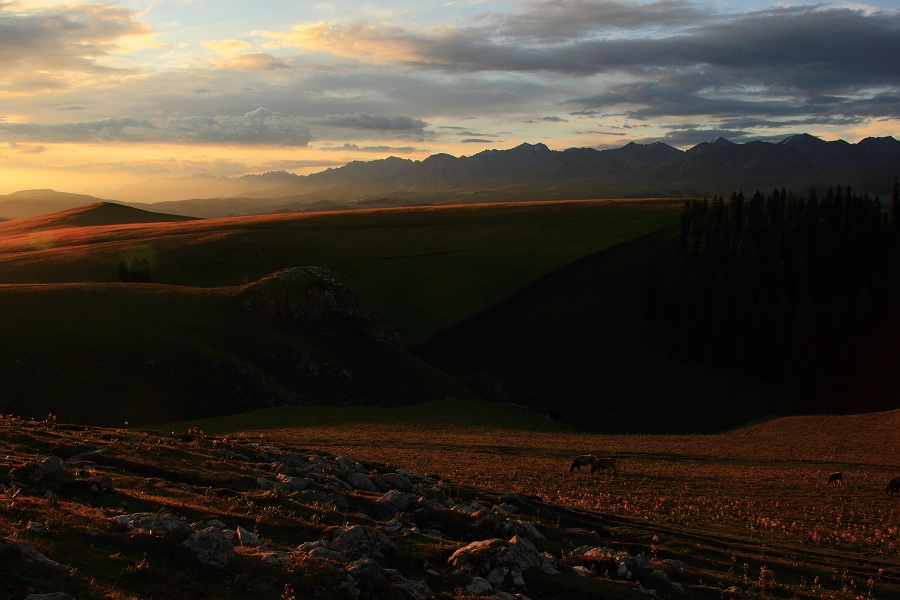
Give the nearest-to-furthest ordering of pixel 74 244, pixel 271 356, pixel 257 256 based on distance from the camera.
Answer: pixel 271 356 → pixel 257 256 → pixel 74 244

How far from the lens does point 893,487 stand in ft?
124

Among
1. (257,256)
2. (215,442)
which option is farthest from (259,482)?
(257,256)

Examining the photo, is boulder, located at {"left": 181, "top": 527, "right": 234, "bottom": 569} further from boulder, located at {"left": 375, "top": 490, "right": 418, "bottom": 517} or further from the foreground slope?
boulder, located at {"left": 375, "top": 490, "right": 418, "bottom": 517}

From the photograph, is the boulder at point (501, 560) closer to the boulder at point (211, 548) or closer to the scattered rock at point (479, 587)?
the scattered rock at point (479, 587)

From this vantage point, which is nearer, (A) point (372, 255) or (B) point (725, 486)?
(B) point (725, 486)

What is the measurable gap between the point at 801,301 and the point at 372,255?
9201cm

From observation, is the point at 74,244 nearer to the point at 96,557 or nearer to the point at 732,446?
the point at 732,446

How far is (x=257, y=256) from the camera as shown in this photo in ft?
488

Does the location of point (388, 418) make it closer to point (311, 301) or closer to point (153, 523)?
point (311, 301)

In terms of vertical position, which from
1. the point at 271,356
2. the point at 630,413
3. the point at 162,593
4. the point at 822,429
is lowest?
the point at 630,413

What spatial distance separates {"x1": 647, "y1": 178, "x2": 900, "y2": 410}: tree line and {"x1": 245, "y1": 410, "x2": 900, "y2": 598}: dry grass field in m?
47.5

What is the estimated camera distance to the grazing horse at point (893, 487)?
3750 centimetres

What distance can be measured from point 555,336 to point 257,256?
2731 inches

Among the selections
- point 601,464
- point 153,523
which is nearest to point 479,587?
point 153,523
